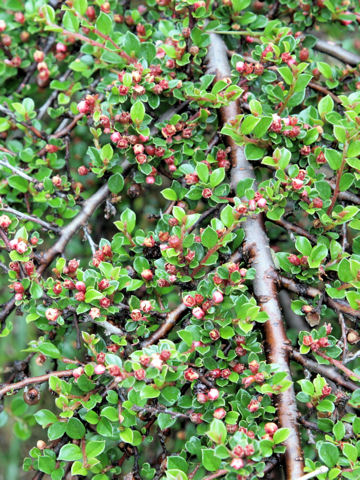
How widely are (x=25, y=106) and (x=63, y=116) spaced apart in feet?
0.41

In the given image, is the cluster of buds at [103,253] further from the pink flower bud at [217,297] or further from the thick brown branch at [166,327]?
the pink flower bud at [217,297]

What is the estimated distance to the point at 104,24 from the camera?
1555 mm

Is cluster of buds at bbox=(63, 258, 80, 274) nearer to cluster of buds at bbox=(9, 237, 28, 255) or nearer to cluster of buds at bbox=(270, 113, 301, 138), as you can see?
cluster of buds at bbox=(9, 237, 28, 255)

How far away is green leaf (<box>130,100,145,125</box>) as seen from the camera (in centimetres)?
141

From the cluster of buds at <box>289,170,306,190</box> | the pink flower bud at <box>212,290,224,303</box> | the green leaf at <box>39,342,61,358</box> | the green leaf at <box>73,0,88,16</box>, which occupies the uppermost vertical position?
the green leaf at <box>73,0,88,16</box>

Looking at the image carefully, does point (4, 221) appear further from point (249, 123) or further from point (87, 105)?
point (249, 123)

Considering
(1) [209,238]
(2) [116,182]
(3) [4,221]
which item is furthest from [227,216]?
(3) [4,221]

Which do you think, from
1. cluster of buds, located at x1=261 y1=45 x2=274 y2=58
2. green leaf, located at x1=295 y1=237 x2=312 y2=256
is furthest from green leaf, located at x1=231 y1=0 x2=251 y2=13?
green leaf, located at x1=295 y1=237 x2=312 y2=256

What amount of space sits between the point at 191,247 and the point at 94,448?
54 cm

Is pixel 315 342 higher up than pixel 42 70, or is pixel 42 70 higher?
pixel 42 70

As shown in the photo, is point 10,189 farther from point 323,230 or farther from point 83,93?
point 323,230

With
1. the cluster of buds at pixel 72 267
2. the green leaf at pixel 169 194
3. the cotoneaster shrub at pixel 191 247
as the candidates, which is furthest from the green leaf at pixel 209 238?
the cluster of buds at pixel 72 267

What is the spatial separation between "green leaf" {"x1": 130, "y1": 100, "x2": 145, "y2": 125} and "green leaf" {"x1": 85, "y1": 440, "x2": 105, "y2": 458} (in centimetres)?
84

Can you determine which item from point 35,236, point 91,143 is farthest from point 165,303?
point 91,143
